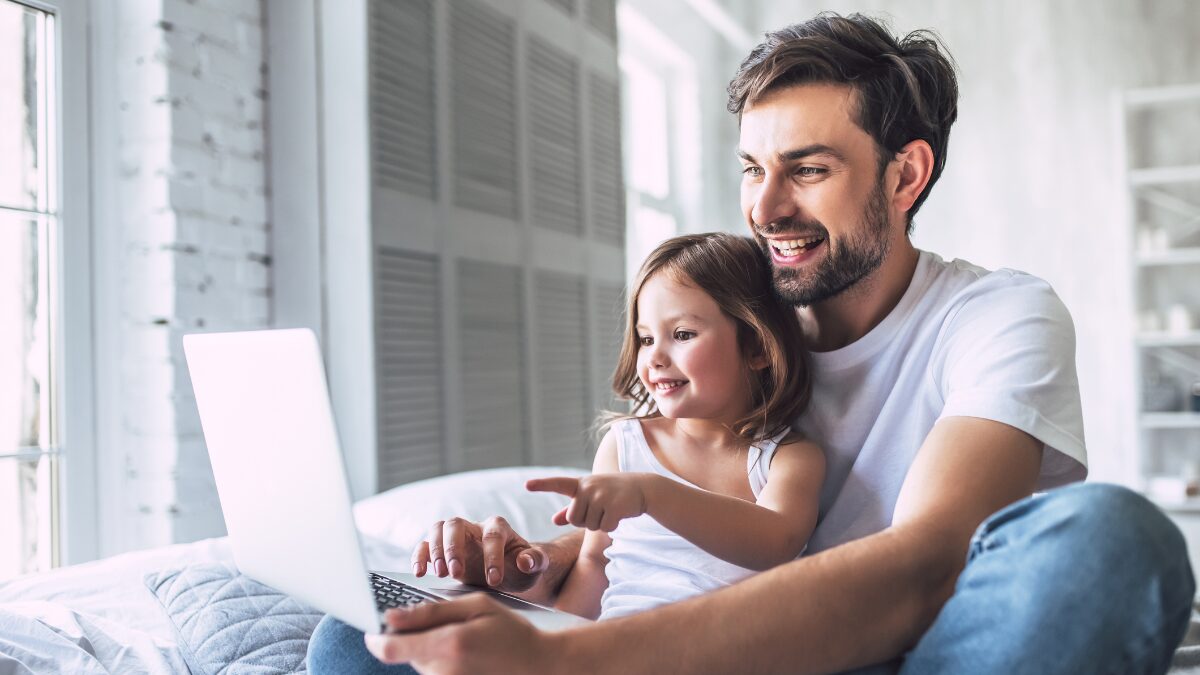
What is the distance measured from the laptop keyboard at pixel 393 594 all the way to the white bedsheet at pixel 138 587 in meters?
0.40

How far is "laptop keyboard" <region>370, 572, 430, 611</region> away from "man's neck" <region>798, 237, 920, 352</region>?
2.02ft

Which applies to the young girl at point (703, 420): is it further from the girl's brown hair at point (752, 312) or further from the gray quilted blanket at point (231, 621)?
the gray quilted blanket at point (231, 621)

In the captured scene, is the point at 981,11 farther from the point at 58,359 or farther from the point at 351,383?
the point at 58,359

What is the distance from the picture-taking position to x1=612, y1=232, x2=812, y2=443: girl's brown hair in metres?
1.23

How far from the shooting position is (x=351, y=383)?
233 cm

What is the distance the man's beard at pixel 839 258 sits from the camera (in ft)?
4.04

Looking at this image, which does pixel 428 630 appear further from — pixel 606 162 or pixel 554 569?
pixel 606 162

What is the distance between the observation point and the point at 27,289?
6.56ft

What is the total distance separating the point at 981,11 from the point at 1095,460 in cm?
224

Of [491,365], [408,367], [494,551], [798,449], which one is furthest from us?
[491,365]

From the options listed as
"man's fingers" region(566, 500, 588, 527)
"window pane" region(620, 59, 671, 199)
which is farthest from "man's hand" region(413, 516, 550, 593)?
"window pane" region(620, 59, 671, 199)

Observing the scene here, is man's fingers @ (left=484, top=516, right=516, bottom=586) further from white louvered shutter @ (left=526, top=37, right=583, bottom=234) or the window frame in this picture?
white louvered shutter @ (left=526, top=37, right=583, bottom=234)

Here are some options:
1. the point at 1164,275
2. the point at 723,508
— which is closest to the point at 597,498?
the point at 723,508

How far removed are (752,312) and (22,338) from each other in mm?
1503
